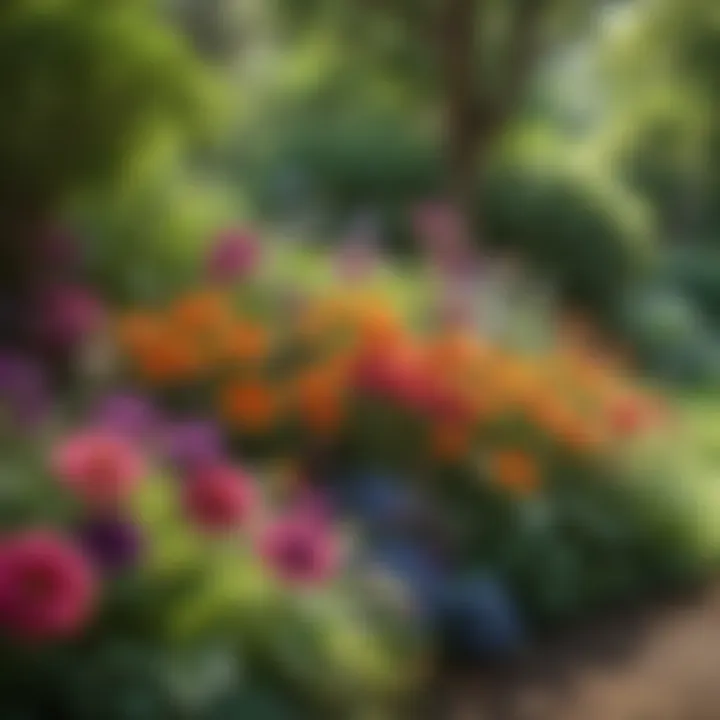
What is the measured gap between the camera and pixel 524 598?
106 inches

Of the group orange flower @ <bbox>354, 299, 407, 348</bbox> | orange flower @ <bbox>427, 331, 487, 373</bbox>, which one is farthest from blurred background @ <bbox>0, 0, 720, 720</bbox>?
orange flower @ <bbox>427, 331, 487, 373</bbox>

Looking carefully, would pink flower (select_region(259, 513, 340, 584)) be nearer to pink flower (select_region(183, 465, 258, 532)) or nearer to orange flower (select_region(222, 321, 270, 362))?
pink flower (select_region(183, 465, 258, 532))

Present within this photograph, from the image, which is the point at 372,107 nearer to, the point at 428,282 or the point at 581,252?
the point at 581,252

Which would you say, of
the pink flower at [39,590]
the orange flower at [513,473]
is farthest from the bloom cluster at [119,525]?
the orange flower at [513,473]

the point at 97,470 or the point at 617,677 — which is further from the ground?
the point at 617,677

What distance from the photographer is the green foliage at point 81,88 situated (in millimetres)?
2611

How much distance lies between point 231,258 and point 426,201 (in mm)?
1642

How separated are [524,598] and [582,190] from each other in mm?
2108

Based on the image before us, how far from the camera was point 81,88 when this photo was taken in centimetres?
267

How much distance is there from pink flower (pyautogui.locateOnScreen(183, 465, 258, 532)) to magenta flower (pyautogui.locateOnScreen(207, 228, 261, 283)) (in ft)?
3.34

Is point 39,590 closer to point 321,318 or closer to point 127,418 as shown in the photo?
point 127,418

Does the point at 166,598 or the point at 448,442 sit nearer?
the point at 166,598

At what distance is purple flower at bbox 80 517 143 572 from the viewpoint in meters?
1.89

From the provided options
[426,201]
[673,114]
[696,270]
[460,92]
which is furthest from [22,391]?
[696,270]
